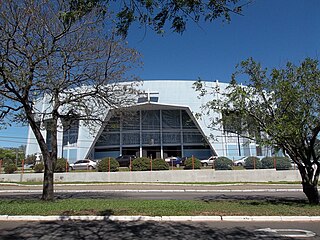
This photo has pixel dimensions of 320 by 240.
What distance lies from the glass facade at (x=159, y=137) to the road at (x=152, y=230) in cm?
4589

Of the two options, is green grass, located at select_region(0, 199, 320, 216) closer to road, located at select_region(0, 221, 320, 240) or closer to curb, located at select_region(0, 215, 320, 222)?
curb, located at select_region(0, 215, 320, 222)

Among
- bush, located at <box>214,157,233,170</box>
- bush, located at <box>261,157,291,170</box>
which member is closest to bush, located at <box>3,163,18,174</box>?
bush, located at <box>214,157,233,170</box>

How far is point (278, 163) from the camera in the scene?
25.5 metres

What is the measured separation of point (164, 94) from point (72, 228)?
1745 inches

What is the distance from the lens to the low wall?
2444 centimetres

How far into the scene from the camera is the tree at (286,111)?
993 centimetres

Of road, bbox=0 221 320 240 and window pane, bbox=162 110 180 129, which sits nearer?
road, bbox=0 221 320 240

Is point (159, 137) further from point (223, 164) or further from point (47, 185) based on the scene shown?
point (47, 185)

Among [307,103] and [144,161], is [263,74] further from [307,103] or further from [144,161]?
[144,161]

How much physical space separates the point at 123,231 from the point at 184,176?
18.1 meters

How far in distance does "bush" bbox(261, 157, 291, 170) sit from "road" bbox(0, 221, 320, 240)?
18.2 meters

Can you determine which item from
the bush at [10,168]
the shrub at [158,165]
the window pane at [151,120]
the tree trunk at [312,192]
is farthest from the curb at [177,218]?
the window pane at [151,120]

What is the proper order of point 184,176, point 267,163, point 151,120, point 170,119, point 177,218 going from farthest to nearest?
point 170,119 → point 151,120 → point 267,163 → point 184,176 → point 177,218

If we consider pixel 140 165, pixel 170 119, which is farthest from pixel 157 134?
pixel 140 165
